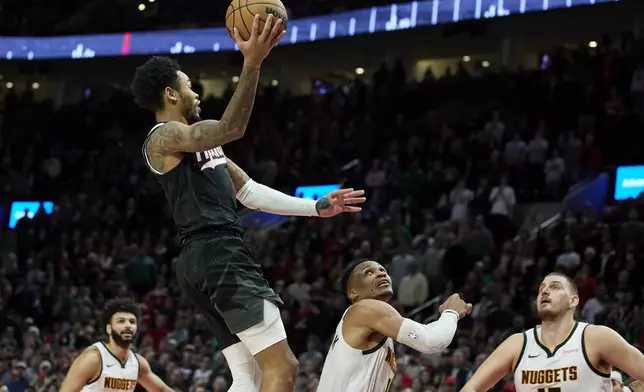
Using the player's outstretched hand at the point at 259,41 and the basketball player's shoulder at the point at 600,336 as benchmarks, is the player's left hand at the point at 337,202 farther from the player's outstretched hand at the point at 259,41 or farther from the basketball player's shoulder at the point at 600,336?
the basketball player's shoulder at the point at 600,336

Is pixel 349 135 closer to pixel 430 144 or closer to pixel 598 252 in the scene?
pixel 430 144

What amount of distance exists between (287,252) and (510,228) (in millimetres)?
3174

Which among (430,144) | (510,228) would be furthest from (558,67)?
(510,228)

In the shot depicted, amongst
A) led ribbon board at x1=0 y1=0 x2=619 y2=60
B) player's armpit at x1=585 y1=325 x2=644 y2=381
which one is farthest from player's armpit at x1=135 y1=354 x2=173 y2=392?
led ribbon board at x1=0 y1=0 x2=619 y2=60

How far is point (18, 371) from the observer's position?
13.0 m

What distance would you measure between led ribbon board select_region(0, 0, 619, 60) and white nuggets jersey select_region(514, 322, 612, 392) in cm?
1221

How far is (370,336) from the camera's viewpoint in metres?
5.60

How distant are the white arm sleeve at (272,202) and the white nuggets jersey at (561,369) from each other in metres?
1.57

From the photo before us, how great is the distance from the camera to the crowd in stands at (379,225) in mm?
11961

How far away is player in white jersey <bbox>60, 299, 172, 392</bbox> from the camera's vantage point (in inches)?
301

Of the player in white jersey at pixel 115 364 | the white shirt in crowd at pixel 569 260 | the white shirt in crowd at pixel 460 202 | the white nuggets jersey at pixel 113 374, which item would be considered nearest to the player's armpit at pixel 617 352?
the player in white jersey at pixel 115 364

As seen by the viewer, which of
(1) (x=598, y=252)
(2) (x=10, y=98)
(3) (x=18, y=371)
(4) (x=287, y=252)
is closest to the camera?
(1) (x=598, y=252)

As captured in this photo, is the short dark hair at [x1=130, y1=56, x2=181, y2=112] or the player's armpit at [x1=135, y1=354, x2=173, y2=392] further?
the player's armpit at [x1=135, y1=354, x2=173, y2=392]

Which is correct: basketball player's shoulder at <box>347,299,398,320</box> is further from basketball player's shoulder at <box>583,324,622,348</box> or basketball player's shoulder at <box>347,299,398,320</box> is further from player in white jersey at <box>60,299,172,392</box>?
player in white jersey at <box>60,299,172,392</box>
